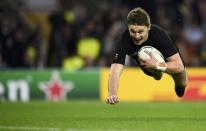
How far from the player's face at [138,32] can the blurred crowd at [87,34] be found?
9.74 m

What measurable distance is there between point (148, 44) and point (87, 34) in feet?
33.3

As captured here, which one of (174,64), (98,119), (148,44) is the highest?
(148,44)

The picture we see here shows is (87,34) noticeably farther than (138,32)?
Yes

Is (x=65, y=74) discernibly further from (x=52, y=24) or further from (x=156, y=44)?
(x=156, y=44)

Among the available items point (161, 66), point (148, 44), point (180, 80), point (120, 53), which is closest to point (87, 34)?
point (180, 80)

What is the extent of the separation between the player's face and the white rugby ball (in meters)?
0.18

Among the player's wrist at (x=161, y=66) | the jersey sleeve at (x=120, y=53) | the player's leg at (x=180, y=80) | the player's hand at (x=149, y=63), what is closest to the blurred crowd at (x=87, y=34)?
the player's leg at (x=180, y=80)

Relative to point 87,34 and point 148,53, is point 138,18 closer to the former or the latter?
point 148,53

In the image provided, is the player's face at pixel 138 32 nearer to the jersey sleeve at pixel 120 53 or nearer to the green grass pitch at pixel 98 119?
the jersey sleeve at pixel 120 53

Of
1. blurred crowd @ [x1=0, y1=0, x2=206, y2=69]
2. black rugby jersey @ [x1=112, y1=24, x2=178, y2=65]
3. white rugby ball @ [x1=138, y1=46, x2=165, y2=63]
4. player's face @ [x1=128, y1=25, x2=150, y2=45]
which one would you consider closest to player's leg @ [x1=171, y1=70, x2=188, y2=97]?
black rugby jersey @ [x1=112, y1=24, x2=178, y2=65]

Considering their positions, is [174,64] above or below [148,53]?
below

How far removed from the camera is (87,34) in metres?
23.0

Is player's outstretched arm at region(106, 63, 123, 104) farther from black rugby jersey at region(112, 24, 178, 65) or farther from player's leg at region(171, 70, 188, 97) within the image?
player's leg at region(171, 70, 188, 97)

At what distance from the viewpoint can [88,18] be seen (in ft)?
79.2
